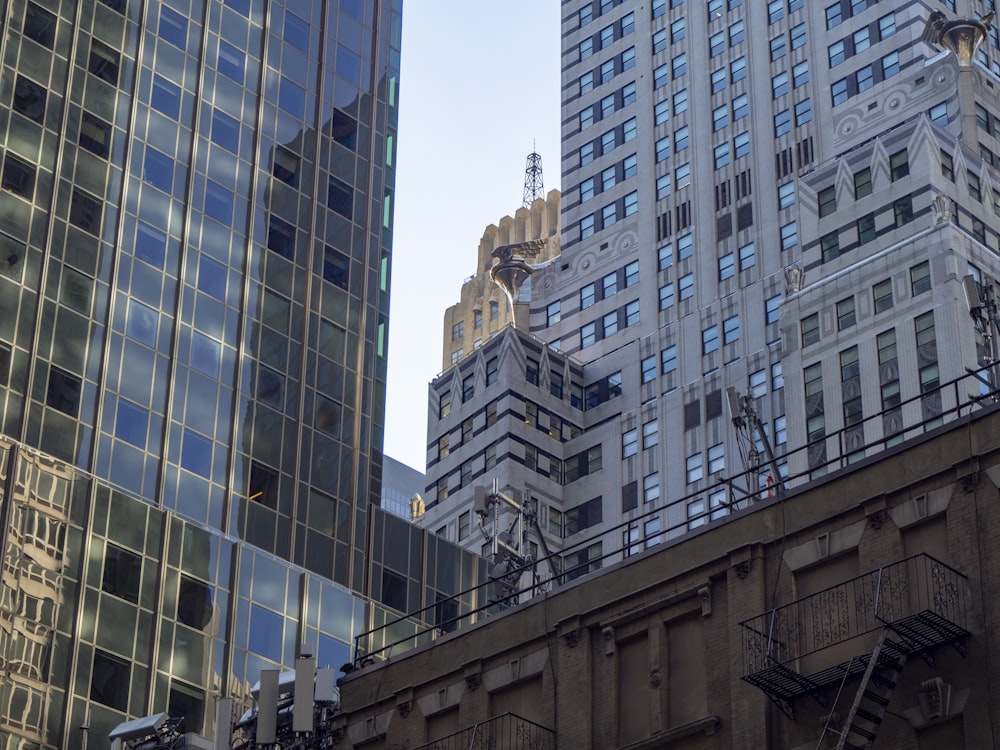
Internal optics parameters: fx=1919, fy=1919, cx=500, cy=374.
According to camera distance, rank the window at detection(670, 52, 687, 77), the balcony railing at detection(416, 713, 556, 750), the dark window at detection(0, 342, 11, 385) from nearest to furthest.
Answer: the balcony railing at detection(416, 713, 556, 750) → the dark window at detection(0, 342, 11, 385) → the window at detection(670, 52, 687, 77)

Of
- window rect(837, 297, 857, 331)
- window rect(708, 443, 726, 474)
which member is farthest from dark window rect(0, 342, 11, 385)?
window rect(708, 443, 726, 474)

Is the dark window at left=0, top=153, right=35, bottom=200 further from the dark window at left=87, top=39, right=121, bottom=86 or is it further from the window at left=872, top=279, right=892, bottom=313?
the window at left=872, top=279, right=892, bottom=313

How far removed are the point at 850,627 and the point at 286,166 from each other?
62273 mm

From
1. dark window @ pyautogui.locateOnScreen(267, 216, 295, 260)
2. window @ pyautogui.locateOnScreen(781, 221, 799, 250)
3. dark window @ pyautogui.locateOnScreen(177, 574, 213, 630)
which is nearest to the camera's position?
dark window @ pyautogui.locateOnScreen(177, 574, 213, 630)

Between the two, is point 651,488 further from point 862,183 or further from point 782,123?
point 782,123

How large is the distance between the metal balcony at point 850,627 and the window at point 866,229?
80.8 metres

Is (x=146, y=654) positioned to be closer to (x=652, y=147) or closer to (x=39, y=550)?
(x=39, y=550)

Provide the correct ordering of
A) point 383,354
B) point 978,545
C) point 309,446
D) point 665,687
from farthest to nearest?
point 383,354 < point 309,446 < point 665,687 < point 978,545

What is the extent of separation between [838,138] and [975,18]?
46.8 ft

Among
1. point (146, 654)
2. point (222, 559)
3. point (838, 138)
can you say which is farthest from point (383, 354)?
point (838, 138)

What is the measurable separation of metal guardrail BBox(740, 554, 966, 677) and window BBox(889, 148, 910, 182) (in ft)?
271

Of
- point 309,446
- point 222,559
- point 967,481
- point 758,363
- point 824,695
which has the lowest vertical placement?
point 824,695

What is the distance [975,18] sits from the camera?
133 metres

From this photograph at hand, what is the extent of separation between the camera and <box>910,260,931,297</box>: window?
106m
